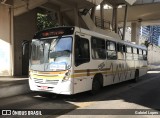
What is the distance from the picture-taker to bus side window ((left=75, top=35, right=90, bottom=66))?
12.5 m

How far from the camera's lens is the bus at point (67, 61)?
12109 millimetres

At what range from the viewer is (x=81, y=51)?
12.8 metres

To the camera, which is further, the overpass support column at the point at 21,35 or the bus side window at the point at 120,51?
the overpass support column at the point at 21,35

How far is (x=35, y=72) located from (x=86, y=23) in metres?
12.6

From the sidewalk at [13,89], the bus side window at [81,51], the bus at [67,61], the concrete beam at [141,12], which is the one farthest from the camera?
the concrete beam at [141,12]

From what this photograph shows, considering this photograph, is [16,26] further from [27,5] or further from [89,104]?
[89,104]

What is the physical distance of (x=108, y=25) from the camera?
32.0 meters

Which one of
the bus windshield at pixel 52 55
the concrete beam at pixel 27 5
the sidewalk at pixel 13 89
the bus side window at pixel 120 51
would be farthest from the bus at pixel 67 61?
the concrete beam at pixel 27 5

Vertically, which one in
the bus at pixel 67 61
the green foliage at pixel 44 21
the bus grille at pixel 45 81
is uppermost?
the green foliage at pixel 44 21

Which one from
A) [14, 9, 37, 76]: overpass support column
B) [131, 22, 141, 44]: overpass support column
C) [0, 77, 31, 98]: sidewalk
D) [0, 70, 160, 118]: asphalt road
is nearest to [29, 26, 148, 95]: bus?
[0, 70, 160, 118]: asphalt road

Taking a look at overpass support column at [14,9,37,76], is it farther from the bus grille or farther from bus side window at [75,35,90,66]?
bus side window at [75,35,90,66]

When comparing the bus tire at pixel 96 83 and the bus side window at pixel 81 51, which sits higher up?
the bus side window at pixel 81 51

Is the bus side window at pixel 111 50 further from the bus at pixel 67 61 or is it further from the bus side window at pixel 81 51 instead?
the bus side window at pixel 81 51

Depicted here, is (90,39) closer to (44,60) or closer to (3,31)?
(44,60)
